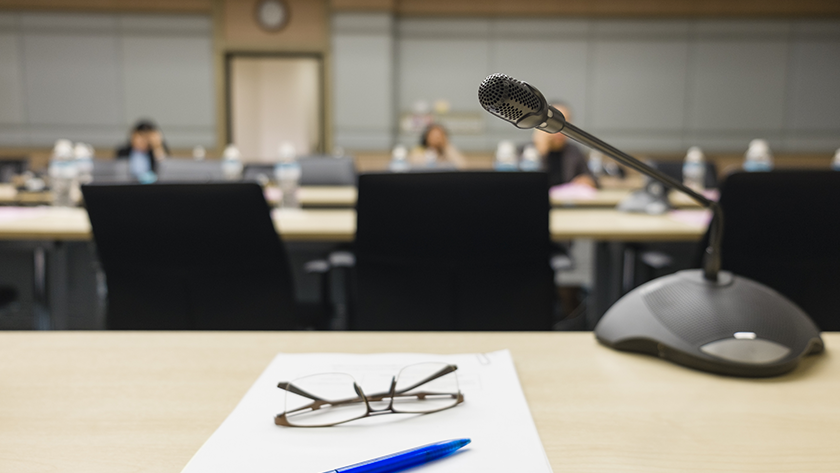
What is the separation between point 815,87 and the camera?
648cm

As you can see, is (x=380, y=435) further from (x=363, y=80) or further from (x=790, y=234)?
(x=363, y=80)

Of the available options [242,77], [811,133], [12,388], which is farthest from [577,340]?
[811,133]

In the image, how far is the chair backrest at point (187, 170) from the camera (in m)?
3.02

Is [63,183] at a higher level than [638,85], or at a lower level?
lower

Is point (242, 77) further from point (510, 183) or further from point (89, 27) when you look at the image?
point (510, 183)

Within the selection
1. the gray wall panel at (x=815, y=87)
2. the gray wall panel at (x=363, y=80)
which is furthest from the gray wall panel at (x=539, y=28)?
the gray wall panel at (x=815, y=87)

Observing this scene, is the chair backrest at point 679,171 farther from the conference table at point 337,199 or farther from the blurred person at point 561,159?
the conference table at point 337,199

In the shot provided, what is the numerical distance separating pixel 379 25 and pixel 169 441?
20.1 ft

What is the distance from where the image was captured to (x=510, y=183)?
1312 mm

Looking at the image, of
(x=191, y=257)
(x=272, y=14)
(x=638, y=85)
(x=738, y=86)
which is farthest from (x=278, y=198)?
(x=738, y=86)

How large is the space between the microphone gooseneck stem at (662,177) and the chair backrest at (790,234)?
2.26 ft

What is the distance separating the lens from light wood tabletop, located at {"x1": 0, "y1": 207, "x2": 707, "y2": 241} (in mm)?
1752

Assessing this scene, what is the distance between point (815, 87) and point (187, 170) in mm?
6592

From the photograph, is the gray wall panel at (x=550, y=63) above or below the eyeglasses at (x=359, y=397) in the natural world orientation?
above
